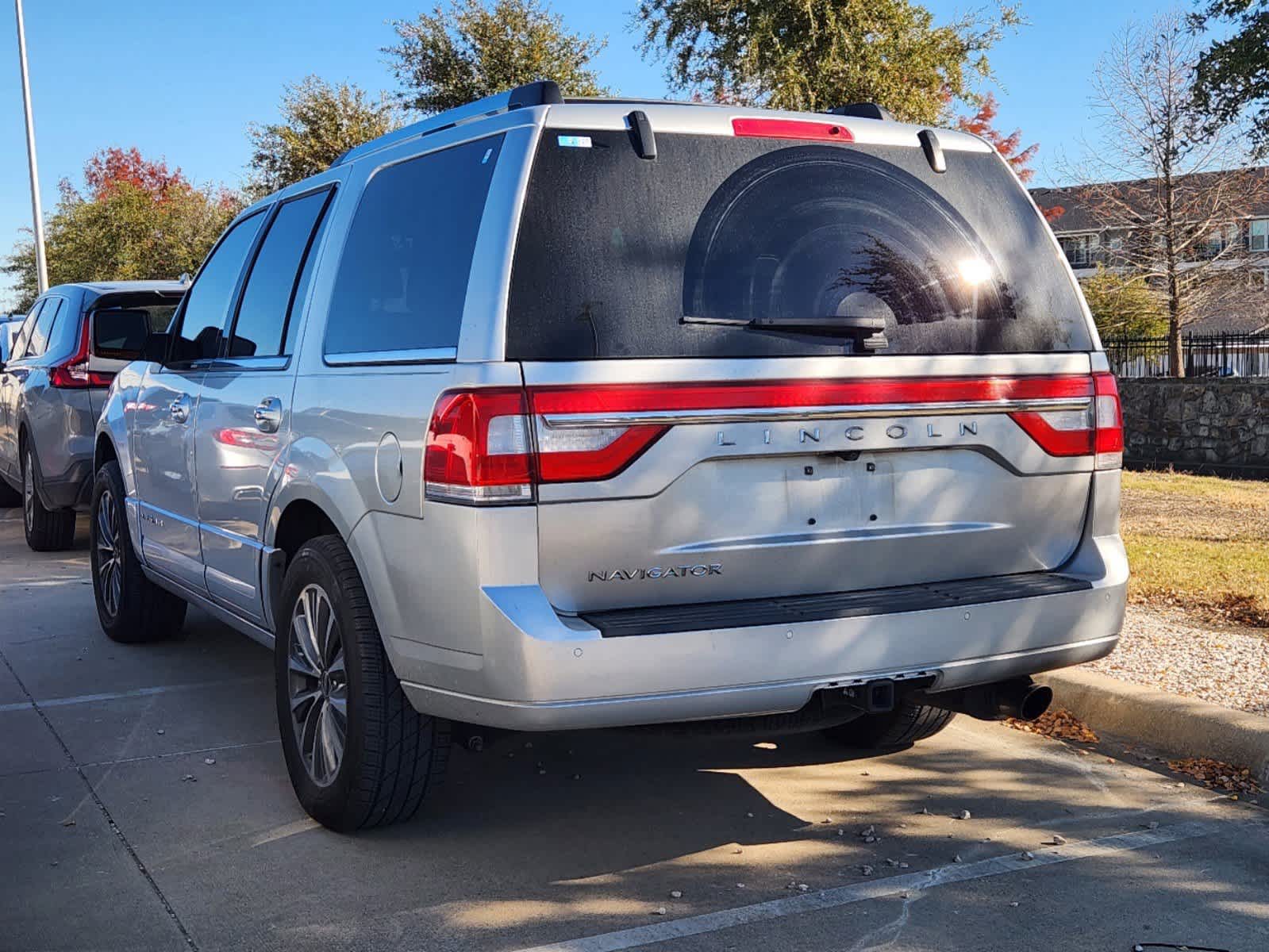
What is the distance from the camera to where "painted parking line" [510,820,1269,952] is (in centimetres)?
373

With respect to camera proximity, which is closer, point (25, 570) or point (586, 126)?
point (586, 126)

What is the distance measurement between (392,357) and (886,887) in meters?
2.07

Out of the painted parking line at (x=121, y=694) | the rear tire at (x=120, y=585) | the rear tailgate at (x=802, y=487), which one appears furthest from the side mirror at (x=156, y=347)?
the rear tailgate at (x=802, y=487)

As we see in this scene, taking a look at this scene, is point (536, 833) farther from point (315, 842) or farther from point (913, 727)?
point (913, 727)

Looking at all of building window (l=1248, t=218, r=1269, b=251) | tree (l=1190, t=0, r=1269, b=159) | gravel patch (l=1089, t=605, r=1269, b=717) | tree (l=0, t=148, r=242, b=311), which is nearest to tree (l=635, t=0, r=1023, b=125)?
tree (l=1190, t=0, r=1269, b=159)

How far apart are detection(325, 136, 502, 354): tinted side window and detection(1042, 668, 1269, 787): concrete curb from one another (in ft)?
10.3

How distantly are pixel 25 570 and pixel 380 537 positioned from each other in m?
6.86

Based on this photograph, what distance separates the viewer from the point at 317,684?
463 centimetres

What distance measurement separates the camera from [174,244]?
131 feet

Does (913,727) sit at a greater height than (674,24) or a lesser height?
lesser

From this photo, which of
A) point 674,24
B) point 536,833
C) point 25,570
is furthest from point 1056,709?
point 674,24

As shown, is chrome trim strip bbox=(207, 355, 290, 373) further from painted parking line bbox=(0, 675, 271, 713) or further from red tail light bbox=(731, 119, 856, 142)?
red tail light bbox=(731, 119, 856, 142)

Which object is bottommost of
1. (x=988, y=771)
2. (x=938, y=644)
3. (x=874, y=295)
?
(x=988, y=771)

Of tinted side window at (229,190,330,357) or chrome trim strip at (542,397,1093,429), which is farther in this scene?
tinted side window at (229,190,330,357)
